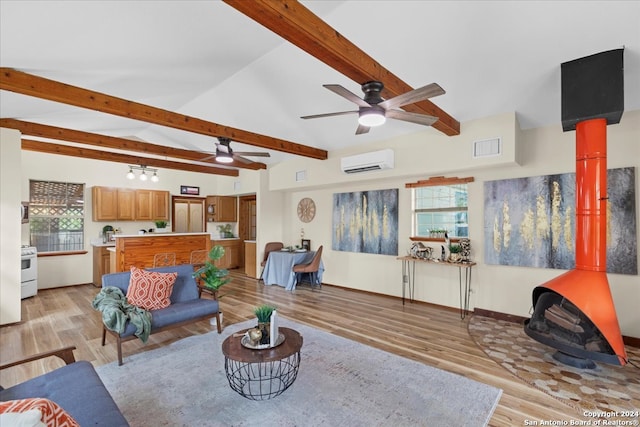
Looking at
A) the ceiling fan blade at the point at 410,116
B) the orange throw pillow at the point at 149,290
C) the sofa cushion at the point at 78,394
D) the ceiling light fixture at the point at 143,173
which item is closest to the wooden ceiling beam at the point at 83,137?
the ceiling light fixture at the point at 143,173

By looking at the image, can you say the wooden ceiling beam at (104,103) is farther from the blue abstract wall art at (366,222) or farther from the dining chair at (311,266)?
the dining chair at (311,266)

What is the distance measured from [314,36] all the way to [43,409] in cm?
232

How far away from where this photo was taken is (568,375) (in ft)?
8.94

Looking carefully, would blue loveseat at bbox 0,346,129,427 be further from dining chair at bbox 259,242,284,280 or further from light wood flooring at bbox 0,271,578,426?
dining chair at bbox 259,242,284,280

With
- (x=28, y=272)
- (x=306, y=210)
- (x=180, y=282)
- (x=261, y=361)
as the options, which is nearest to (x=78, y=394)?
(x=261, y=361)

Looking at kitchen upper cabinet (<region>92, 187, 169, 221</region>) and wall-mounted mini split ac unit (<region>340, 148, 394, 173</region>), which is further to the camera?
kitchen upper cabinet (<region>92, 187, 169, 221</region>)

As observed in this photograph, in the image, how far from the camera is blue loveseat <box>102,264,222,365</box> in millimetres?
3113

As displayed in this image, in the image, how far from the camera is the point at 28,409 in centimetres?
102

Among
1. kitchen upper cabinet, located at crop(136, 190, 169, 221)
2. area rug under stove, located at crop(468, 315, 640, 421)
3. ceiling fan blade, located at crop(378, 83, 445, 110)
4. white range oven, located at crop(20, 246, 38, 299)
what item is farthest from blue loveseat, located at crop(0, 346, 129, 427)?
kitchen upper cabinet, located at crop(136, 190, 169, 221)

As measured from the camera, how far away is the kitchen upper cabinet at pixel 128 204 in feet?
21.5

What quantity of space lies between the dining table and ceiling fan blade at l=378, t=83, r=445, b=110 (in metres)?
4.17

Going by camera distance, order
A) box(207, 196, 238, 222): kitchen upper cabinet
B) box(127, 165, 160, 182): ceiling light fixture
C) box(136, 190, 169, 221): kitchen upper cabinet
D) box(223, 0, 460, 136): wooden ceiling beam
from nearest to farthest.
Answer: box(223, 0, 460, 136): wooden ceiling beam < box(127, 165, 160, 182): ceiling light fixture < box(136, 190, 169, 221): kitchen upper cabinet < box(207, 196, 238, 222): kitchen upper cabinet

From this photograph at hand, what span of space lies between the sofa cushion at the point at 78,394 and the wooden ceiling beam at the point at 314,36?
89.3 inches

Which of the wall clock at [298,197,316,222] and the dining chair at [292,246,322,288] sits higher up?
the wall clock at [298,197,316,222]
